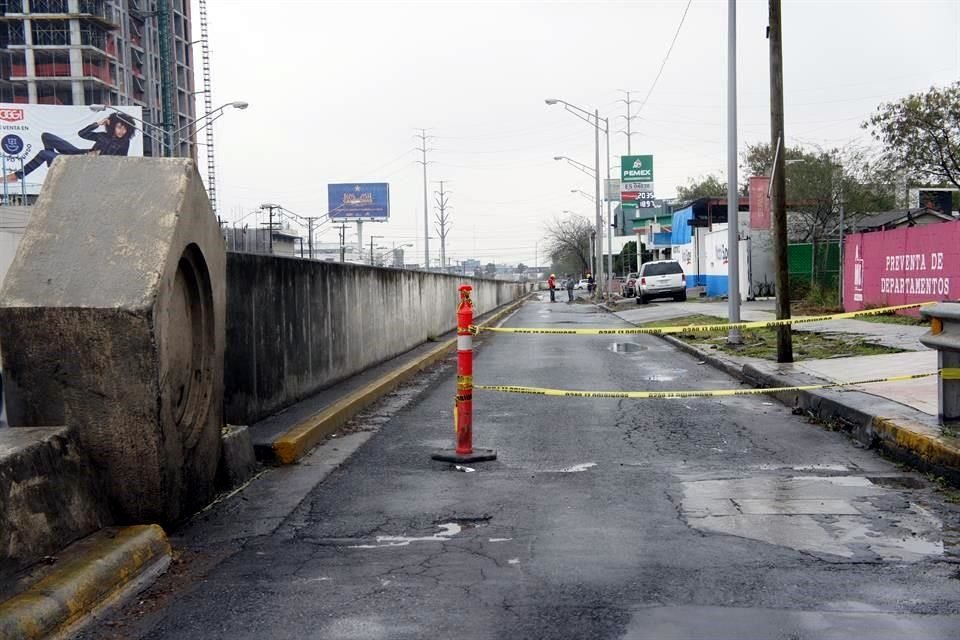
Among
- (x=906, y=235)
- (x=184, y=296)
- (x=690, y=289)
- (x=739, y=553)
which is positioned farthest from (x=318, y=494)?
(x=690, y=289)

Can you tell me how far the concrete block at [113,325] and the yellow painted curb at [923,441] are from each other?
5101 millimetres

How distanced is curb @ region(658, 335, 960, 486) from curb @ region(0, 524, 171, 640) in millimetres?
5231

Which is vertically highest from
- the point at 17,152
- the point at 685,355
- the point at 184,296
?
the point at 17,152

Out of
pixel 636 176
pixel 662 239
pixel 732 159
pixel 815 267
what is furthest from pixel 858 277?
pixel 662 239

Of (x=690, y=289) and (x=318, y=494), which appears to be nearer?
(x=318, y=494)

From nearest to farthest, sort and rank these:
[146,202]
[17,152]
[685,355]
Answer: [146,202], [685,355], [17,152]

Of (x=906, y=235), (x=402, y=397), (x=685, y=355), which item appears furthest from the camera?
(x=906, y=235)

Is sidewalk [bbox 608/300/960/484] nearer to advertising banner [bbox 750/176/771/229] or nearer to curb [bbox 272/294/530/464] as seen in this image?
curb [bbox 272/294/530/464]

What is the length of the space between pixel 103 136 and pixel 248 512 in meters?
82.2

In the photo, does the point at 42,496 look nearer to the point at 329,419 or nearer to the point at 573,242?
the point at 329,419

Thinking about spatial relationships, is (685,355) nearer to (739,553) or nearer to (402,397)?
(402,397)

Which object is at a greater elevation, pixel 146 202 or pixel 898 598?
pixel 146 202

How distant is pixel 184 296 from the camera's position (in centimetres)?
586

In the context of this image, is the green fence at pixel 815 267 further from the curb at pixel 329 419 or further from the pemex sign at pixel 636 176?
the pemex sign at pixel 636 176
